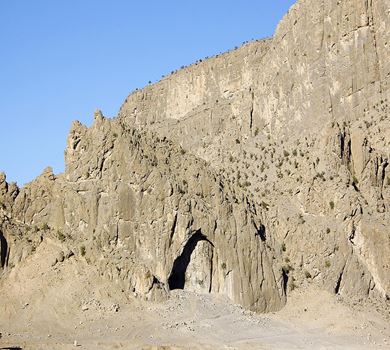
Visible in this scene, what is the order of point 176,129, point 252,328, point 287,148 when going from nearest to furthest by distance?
point 252,328 < point 287,148 < point 176,129

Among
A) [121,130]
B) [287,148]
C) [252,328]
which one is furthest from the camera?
[287,148]

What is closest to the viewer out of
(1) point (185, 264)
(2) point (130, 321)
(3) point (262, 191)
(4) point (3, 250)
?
(2) point (130, 321)

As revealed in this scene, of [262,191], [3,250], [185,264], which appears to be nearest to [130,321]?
[185,264]

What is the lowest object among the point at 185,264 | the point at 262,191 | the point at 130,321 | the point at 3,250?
the point at 130,321

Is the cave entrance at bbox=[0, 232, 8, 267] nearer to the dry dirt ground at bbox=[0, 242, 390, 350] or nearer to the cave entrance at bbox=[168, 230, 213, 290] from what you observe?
the dry dirt ground at bbox=[0, 242, 390, 350]

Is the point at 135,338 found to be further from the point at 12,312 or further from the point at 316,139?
the point at 316,139

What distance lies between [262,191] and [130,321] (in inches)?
769

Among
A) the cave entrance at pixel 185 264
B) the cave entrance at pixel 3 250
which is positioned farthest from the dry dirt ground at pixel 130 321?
the cave entrance at pixel 185 264

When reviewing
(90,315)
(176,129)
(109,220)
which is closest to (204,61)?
(176,129)

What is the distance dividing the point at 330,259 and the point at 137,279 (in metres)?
15.0

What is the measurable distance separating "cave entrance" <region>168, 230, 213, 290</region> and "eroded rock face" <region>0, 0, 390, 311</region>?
0.24ft

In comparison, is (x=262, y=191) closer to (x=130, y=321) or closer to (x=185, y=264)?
(x=185, y=264)

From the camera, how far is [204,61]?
9962 cm

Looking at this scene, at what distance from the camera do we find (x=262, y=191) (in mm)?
67438
